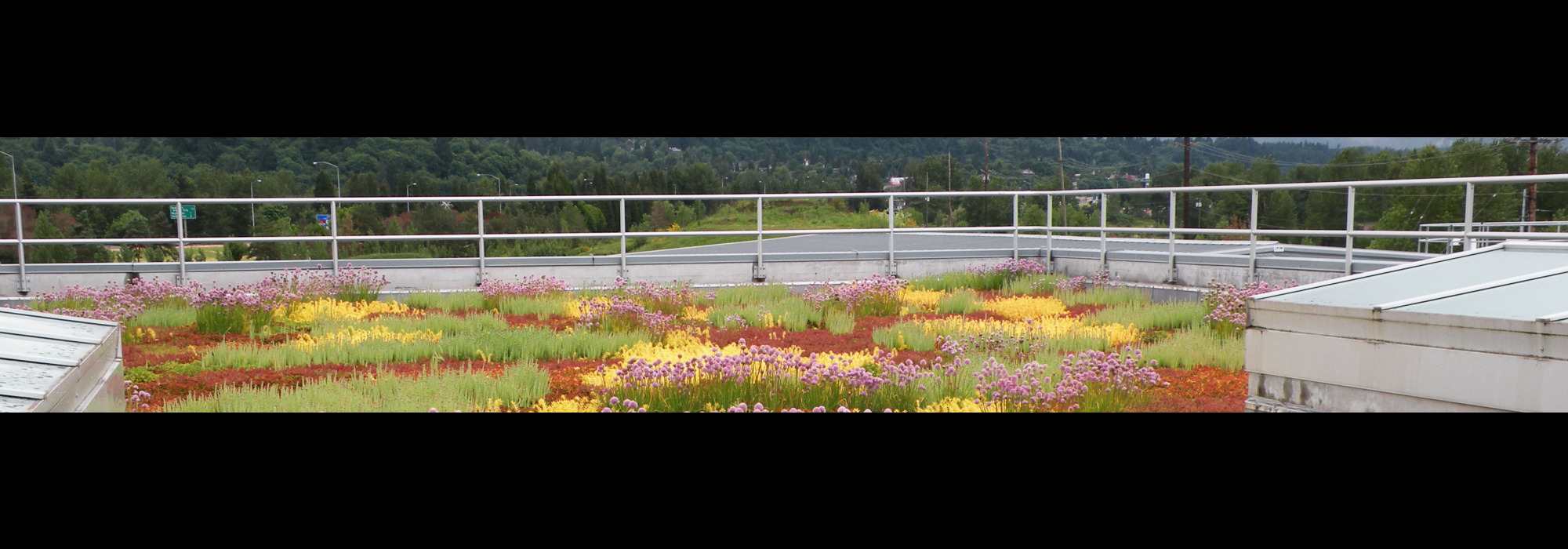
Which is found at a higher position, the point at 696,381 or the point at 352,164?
the point at 352,164

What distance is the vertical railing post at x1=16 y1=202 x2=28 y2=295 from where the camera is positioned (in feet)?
34.5

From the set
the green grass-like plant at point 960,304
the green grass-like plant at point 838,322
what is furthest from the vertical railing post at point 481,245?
the green grass-like plant at point 960,304

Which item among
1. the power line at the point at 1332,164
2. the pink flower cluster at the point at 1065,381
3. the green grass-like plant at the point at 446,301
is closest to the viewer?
the pink flower cluster at the point at 1065,381

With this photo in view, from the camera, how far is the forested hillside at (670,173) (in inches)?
1821

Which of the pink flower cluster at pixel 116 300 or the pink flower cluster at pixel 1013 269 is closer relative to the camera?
the pink flower cluster at pixel 116 300

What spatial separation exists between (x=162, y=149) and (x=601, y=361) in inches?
2462

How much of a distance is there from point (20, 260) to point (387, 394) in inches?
322

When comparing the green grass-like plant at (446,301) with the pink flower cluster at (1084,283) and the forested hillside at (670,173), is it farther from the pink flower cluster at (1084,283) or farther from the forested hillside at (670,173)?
the forested hillside at (670,173)

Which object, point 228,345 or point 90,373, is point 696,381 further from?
point 228,345

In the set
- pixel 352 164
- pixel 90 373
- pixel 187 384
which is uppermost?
pixel 352 164

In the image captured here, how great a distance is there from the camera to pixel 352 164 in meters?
60.8

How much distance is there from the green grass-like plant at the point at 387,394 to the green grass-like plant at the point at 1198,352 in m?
4.06

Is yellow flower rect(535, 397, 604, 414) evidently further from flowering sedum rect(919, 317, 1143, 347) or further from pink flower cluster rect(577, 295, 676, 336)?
flowering sedum rect(919, 317, 1143, 347)

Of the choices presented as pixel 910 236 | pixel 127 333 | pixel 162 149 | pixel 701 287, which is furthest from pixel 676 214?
pixel 127 333
